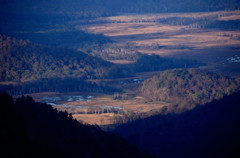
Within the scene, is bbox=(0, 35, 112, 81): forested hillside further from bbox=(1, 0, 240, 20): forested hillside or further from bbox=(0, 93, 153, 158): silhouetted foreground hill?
bbox=(1, 0, 240, 20): forested hillside

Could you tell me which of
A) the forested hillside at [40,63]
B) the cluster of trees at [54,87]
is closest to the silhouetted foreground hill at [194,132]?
the cluster of trees at [54,87]

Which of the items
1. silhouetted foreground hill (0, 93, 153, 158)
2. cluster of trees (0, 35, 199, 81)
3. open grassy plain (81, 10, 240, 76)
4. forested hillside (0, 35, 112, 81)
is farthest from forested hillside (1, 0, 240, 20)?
silhouetted foreground hill (0, 93, 153, 158)

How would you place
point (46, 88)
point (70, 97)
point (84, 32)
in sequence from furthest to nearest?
1. point (84, 32)
2. point (46, 88)
3. point (70, 97)

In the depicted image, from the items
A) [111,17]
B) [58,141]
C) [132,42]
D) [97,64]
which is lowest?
[58,141]

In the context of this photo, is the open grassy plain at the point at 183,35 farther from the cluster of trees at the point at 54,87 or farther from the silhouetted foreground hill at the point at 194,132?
the silhouetted foreground hill at the point at 194,132

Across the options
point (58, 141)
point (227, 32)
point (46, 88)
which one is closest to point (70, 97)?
point (46, 88)

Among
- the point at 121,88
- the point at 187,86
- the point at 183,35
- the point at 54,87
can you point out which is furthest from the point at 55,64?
the point at 183,35

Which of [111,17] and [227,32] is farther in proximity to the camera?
[111,17]

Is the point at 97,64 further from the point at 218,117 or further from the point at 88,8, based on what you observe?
the point at 88,8
